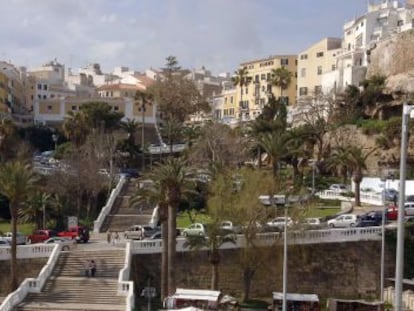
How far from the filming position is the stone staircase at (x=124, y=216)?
4947 centimetres

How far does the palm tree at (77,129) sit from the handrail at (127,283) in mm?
31619

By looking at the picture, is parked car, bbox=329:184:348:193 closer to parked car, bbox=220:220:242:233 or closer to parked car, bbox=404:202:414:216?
parked car, bbox=404:202:414:216

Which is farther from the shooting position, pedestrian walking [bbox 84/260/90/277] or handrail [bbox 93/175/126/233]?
handrail [bbox 93/175/126/233]

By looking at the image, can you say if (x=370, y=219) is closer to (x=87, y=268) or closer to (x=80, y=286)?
(x=87, y=268)

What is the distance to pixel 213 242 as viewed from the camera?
124ft

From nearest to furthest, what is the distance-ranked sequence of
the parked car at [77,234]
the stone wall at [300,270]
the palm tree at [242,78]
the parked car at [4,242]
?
the stone wall at [300,270] → the parked car at [4,242] → the parked car at [77,234] → the palm tree at [242,78]

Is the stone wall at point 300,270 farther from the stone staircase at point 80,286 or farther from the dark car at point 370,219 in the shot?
the dark car at point 370,219

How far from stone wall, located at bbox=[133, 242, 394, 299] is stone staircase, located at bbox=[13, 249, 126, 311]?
2.17 m

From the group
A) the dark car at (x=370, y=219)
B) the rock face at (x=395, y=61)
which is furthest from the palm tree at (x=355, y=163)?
the rock face at (x=395, y=61)

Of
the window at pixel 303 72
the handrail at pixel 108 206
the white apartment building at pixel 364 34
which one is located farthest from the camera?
the window at pixel 303 72

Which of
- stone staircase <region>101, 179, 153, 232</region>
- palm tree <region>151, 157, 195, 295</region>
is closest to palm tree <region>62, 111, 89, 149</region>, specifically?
stone staircase <region>101, 179, 153, 232</region>

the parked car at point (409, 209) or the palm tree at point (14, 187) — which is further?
the parked car at point (409, 209)

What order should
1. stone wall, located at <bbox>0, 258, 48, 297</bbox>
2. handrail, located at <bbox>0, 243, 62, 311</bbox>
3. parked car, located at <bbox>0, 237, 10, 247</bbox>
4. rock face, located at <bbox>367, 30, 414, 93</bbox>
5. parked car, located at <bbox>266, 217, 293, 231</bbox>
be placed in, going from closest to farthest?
handrail, located at <bbox>0, 243, 62, 311</bbox> < stone wall, located at <bbox>0, 258, 48, 297</bbox> < parked car, located at <bbox>266, 217, 293, 231</bbox> < parked car, located at <bbox>0, 237, 10, 247</bbox> < rock face, located at <bbox>367, 30, 414, 93</bbox>

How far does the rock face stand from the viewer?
70.9m
